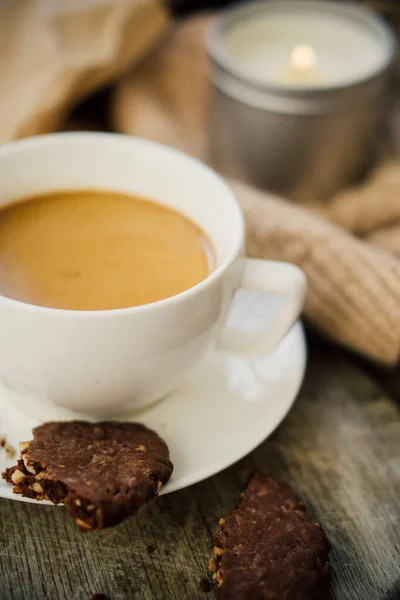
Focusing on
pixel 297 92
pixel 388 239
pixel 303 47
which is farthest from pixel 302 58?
pixel 388 239

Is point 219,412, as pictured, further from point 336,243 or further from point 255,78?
point 255,78

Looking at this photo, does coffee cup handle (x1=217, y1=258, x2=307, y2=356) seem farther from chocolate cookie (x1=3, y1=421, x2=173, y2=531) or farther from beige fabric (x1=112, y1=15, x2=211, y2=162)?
beige fabric (x1=112, y1=15, x2=211, y2=162)

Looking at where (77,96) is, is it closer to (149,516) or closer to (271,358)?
(271,358)

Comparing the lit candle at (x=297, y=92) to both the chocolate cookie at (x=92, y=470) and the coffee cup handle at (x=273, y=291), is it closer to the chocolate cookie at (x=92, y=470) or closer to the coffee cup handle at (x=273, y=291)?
the coffee cup handle at (x=273, y=291)

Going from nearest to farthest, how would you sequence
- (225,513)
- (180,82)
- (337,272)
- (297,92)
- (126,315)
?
1. (126,315)
2. (225,513)
3. (337,272)
4. (297,92)
5. (180,82)

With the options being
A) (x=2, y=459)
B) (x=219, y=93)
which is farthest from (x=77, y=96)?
(x=2, y=459)

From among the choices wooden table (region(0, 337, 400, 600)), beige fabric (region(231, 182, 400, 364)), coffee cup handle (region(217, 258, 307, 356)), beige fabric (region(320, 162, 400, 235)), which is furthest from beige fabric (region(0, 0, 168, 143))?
wooden table (region(0, 337, 400, 600))
